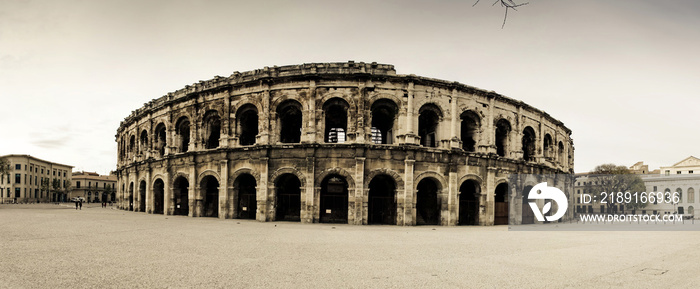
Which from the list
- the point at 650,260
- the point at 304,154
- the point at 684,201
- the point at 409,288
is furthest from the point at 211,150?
the point at 684,201

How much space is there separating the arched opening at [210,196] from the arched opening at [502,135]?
63.5ft

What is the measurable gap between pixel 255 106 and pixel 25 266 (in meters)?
16.2

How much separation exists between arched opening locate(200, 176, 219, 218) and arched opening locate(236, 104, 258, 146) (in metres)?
3.58

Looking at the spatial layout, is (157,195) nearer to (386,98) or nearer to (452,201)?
(386,98)

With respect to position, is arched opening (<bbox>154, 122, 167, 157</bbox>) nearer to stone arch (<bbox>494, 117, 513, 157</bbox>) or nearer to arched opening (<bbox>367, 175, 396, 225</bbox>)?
arched opening (<bbox>367, 175, 396, 225</bbox>)

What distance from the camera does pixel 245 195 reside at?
2470 centimetres

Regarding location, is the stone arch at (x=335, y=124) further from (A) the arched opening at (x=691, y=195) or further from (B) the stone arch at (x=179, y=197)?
(A) the arched opening at (x=691, y=195)

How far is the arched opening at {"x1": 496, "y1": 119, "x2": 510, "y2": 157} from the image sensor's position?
87.9ft

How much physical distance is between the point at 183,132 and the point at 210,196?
5.46 meters

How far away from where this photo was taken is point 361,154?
71.4ft

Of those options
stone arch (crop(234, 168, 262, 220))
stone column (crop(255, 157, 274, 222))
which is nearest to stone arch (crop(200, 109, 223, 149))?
stone arch (crop(234, 168, 262, 220))

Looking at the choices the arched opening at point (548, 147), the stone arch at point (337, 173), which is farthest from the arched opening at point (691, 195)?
the stone arch at point (337, 173)

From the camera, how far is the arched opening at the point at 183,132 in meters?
28.0

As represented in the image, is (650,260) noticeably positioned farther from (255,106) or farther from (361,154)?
(255,106)
